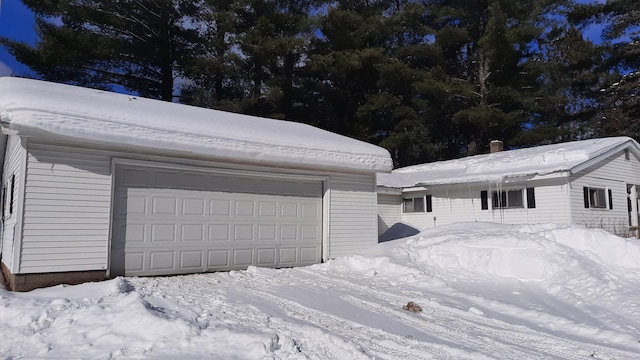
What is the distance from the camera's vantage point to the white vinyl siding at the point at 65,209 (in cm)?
759

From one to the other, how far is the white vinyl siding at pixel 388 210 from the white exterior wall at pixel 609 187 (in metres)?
7.03

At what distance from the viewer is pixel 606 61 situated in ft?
94.0

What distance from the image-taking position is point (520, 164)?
17.3 metres

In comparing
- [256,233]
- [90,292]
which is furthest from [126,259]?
[256,233]

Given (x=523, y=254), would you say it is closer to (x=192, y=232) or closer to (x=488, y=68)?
(x=192, y=232)

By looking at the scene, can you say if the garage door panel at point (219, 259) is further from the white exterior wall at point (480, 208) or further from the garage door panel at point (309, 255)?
the white exterior wall at point (480, 208)

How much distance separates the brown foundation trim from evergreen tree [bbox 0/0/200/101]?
1624 centimetres

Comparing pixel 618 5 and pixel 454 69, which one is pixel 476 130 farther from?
pixel 618 5

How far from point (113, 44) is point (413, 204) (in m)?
15.9

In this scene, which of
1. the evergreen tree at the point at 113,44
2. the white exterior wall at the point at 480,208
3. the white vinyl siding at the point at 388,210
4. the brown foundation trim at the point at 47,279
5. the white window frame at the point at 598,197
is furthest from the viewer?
the evergreen tree at the point at 113,44

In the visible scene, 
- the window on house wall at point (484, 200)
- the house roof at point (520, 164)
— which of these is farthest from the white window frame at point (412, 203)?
the window on house wall at point (484, 200)

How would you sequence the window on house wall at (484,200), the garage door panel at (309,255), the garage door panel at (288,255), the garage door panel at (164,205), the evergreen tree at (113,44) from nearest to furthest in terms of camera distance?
the garage door panel at (164,205), the garage door panel at (288,255), the garage door panel at (309,255), the window on house wall at (484,200), the evergreen tree at (113,44)

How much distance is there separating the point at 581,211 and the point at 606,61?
1776cm

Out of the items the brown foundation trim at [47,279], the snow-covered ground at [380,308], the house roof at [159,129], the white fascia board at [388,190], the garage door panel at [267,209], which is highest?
the house roof at [159,129]
